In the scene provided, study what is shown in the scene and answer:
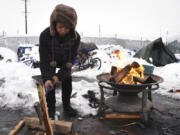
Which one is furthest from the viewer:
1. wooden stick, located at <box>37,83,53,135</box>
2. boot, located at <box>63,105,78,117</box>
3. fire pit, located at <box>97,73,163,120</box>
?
boot, located at <box>63,105,78,117</box>

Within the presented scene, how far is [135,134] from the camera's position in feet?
12.6

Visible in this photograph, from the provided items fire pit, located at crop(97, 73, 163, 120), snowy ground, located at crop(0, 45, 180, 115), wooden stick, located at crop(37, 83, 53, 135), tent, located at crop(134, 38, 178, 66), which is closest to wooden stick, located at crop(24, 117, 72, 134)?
wooden stick, located at crop(37, 83, 53, 135)

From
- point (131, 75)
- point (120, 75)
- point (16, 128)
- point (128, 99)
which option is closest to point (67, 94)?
point (120, 75)

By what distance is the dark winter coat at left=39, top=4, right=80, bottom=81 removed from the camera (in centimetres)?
324

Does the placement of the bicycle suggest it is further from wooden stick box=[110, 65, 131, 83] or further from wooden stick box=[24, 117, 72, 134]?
wooden stick box=[24, 117, 72, 134]

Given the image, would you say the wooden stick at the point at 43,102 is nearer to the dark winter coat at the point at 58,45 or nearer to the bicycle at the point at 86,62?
the dark winter coat at the point at 58,45

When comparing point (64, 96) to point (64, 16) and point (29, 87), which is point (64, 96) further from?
point (29, 87)

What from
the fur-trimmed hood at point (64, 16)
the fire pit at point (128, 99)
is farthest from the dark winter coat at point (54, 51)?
the fire pit at point (128, 99)

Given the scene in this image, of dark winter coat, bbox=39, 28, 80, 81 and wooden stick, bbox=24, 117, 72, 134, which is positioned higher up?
dark winter coat, bbox=39, 28, 80, 81

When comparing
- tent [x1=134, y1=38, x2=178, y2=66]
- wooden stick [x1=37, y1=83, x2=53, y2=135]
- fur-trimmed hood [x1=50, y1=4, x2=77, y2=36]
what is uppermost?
fur-trimmed hood [x1=50, y1=4, x2=77, y2=36]

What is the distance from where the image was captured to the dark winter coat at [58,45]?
3.24 metres

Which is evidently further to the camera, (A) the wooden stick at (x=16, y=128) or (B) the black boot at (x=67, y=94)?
(B) the black boot at (x=67, y=94)

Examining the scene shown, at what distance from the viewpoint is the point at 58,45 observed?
3.68 metres

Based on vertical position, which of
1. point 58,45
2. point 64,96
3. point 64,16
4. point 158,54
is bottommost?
point 64,96
